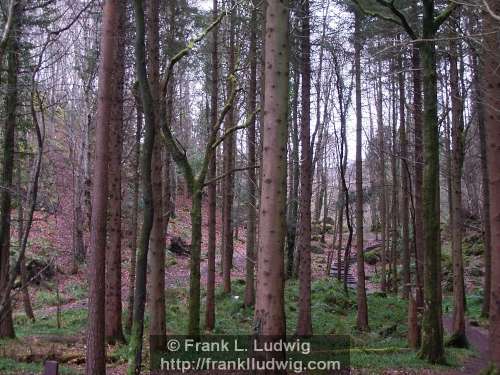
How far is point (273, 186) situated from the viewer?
616 centimetres

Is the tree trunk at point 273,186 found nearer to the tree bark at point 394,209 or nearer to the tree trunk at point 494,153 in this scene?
the tree trunk at point 494,153

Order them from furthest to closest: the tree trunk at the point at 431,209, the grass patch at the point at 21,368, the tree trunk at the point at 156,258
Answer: the tree trunk at the point at 156,258
the tree trunk at the point at 431,209
the grass patch at the point at 21,368

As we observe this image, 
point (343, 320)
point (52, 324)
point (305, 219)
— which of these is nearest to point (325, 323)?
point (343, 320)

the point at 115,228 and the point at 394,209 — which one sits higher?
the point at 394,209

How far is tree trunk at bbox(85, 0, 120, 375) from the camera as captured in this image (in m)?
6.74

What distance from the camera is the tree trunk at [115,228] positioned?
1079 centimetres

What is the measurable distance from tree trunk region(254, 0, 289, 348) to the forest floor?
9.14 feet

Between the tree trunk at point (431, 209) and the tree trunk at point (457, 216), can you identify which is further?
the tree trunk at point (457, 216)

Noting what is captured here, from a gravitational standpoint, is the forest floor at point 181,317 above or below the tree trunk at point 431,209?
below

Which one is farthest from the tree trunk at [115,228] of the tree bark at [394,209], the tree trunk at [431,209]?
the tree bark at [394,209]

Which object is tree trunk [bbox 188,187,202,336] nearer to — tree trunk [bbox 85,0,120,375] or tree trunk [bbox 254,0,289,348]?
tree trunk [bbox 85,0,120,375]

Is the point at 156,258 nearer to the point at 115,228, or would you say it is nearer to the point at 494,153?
the point at 115,228

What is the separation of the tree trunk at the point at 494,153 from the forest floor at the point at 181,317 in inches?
86.6

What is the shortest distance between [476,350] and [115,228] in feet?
29.8
